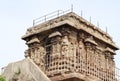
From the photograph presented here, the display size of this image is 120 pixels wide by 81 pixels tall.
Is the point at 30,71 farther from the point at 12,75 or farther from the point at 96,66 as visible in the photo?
the point at 96,66

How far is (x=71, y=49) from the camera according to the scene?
2481 cm

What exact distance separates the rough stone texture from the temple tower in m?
1.24

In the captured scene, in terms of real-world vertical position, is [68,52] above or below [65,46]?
below

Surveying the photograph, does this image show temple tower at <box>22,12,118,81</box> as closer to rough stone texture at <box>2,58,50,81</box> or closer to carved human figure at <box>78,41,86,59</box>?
carved human figure at <box>78,41,86,59</box>

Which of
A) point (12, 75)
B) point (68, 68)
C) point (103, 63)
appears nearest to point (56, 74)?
point (68, 68)

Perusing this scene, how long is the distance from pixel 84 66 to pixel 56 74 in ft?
5.33

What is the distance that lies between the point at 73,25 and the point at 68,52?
1.84 meters

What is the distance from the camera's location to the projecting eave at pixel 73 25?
25.3m

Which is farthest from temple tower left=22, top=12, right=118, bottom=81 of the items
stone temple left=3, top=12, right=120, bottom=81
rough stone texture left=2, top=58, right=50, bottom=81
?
rough stone texture left=2, top=58, right=50, bottom=81

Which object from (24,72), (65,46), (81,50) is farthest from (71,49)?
(24,72)

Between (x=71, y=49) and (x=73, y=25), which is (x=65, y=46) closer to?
(x=71, y=49)

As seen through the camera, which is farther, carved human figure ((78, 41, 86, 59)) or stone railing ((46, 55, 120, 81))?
carved human figure ((78, 41, 86, 59))

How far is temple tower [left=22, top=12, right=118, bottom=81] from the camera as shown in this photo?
23812mm

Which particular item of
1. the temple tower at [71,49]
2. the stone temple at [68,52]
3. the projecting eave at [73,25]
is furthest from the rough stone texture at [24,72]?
the projecting eave at [73,25]
